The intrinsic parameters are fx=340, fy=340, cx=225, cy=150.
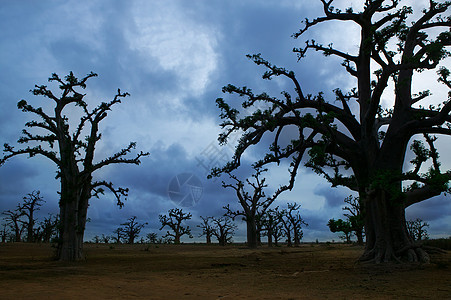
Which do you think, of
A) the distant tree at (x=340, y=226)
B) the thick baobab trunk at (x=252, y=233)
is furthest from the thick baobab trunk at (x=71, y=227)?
the thick baobab trunk at (x=252, y=233)

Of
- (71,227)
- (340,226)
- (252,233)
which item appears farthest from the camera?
(252,233)

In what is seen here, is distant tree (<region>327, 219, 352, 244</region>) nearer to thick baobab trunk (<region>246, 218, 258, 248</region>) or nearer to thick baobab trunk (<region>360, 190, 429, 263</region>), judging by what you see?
thick baobab trunk (<region>360, 190, 429, 263</region>)

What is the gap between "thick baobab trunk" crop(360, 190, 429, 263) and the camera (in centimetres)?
1256

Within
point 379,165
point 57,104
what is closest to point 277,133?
point 379,165

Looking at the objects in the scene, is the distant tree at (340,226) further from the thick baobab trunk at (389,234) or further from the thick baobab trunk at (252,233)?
the thick baobab trunk at (252,233)

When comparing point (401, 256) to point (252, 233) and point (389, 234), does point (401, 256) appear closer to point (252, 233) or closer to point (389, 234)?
point (389, 234)

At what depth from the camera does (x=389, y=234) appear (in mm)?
12914

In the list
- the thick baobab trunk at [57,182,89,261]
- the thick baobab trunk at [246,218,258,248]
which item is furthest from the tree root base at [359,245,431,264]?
the thick baobab trunk at [246,218,258,248]

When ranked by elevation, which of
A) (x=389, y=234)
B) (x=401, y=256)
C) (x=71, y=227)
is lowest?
(x=401, y=256)

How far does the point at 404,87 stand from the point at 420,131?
2.11 metres

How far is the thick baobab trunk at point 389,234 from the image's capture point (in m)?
12.6

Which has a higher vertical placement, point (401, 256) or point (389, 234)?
point (389, 234)

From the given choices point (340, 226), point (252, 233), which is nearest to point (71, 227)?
point (340, 226)

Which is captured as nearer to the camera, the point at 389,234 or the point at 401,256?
the point at 401,256
